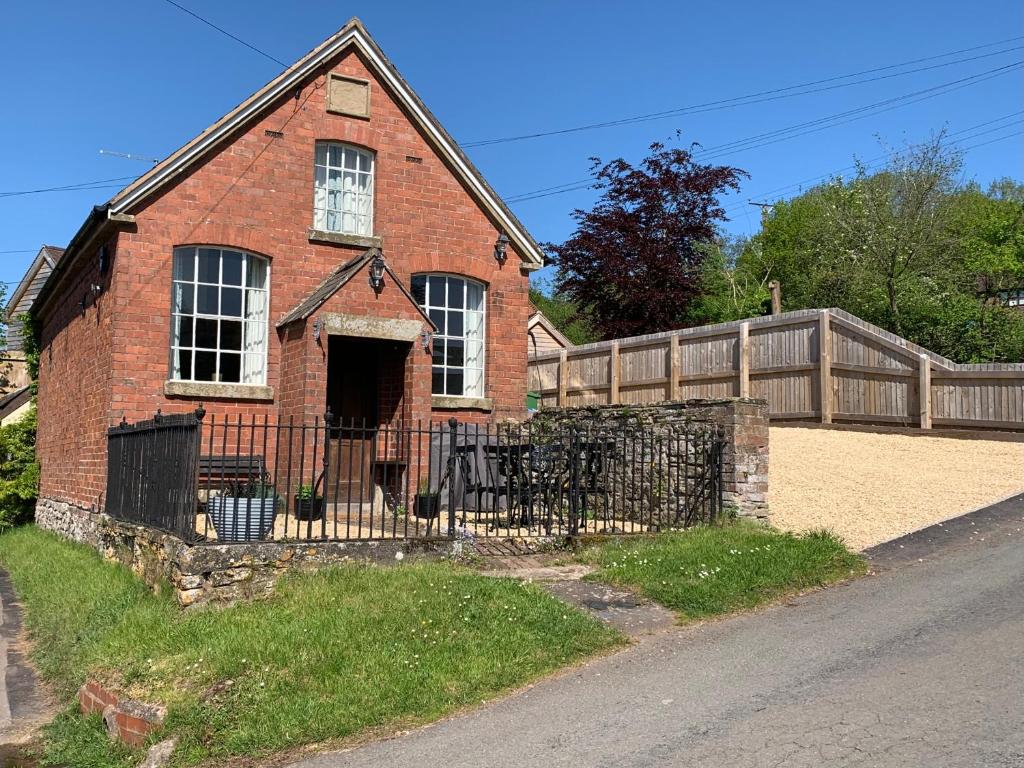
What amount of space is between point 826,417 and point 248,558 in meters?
12.8

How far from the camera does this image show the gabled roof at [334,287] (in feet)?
40.0

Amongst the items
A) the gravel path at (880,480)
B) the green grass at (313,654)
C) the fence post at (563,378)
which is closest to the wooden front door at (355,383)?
the green grass at (313,654)

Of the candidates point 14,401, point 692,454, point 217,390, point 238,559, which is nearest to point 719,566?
point 692,454

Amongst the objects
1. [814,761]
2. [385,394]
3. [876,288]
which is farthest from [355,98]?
[876,288]

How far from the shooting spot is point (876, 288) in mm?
26078

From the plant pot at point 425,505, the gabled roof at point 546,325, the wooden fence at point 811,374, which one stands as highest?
the gabled roof at point 546,325

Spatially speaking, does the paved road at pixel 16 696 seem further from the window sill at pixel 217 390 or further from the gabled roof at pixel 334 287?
the gabled roof at pixel 334 287

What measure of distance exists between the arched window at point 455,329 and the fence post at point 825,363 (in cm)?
717

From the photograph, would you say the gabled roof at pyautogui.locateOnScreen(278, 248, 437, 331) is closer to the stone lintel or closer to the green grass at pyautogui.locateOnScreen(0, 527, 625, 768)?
the stone lintel

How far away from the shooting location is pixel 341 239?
1358 cm

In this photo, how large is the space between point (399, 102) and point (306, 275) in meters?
3.24

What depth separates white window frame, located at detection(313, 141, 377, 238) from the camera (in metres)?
13.8

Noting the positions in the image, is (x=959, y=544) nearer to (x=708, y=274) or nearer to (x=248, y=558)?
(x=248, y=558)

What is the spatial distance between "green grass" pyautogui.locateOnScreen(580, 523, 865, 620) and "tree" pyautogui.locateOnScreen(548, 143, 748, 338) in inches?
723
